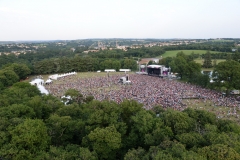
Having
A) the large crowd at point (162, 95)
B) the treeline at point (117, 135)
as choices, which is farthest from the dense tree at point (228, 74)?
the treeline at point (117, 135)

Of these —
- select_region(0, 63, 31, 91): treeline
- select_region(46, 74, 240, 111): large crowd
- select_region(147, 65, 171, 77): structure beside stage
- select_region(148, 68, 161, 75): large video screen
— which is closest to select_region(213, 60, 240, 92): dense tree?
select_region(46, 74, 240, 111): large crowd

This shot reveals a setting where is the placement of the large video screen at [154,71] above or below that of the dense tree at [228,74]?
below

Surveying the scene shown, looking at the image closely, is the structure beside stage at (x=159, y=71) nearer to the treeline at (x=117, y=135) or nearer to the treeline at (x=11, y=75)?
the treeline at (x=117, y=135)

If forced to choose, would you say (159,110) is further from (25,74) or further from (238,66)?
(25,74)

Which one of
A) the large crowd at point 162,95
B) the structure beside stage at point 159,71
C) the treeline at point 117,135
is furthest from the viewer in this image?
the structure beside stage at point 159,71

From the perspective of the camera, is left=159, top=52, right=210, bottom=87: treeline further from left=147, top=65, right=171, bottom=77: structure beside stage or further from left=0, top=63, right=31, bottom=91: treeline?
left=0, top=63, right=31, bottom=91: treeline

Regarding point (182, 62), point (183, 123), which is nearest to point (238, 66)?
point (182, 62)
